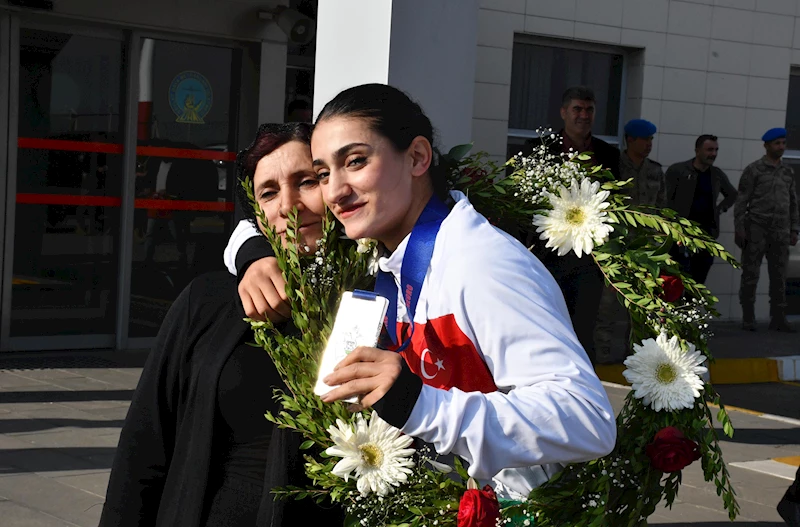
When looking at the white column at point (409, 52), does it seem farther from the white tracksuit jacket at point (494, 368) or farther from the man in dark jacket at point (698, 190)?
the man in dark jacket at point (698, 190)

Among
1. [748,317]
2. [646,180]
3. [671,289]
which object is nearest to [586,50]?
[646,180]

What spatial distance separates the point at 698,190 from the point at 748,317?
2.26m

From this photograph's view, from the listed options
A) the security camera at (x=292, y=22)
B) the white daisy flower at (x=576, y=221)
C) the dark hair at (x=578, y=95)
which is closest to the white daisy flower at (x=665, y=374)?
the white daisy flower at (x=576, y=221)

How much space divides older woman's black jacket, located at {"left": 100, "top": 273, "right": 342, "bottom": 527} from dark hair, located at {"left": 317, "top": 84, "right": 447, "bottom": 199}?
0.69 m

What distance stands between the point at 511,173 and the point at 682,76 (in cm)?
1119

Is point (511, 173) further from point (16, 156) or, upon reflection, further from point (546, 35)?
point (546, 35)

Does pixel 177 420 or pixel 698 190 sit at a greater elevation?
pixel 698 190

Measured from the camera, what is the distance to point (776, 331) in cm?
1381

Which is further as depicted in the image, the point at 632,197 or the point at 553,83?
the point at 553,83

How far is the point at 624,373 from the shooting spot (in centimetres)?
265

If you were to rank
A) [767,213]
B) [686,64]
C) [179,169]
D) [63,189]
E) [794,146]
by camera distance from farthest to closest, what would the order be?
[794,146], [686,64], [767,213], [179,169], [63,189]

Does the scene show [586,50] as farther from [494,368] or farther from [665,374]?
[494,368]

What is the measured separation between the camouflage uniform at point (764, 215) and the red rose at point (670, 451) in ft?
36.3

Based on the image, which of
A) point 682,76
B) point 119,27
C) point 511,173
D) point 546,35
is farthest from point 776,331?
point 511,173
